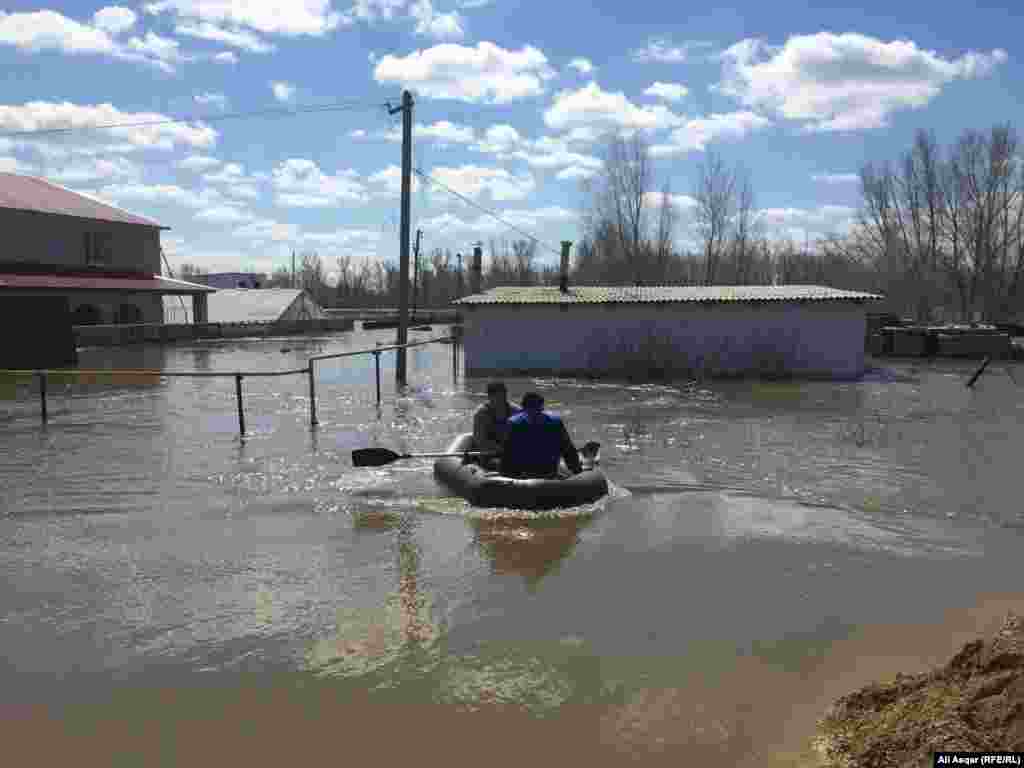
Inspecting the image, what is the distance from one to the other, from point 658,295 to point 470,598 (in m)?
20.2

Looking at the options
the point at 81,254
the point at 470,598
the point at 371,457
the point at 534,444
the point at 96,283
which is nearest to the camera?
the point at 470,598

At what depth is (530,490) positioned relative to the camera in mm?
9016

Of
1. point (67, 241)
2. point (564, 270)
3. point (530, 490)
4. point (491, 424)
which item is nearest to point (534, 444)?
point (530, 490)

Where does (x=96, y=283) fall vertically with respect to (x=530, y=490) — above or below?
above

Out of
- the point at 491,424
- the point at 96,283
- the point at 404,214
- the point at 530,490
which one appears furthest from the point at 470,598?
the point at 96,283

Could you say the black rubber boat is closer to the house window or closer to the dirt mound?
the dirt mound

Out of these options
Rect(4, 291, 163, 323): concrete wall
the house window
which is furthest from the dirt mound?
the house window

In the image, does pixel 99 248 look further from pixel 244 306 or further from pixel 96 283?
pixel 244 306

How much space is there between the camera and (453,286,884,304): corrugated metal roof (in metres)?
24.0

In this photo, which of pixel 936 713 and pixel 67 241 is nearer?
pixel 936 713

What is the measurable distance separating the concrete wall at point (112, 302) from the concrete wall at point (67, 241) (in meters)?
1.62

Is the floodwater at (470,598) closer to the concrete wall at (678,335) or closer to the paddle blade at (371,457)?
Result: the paddle blade at (371,457)

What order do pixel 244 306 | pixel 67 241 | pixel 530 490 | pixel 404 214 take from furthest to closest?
pixel 244 306 < pixel 67 241 < pixel 404 214 < pixel 530 490

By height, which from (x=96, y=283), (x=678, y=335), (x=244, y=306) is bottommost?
(x=678, y=335)
